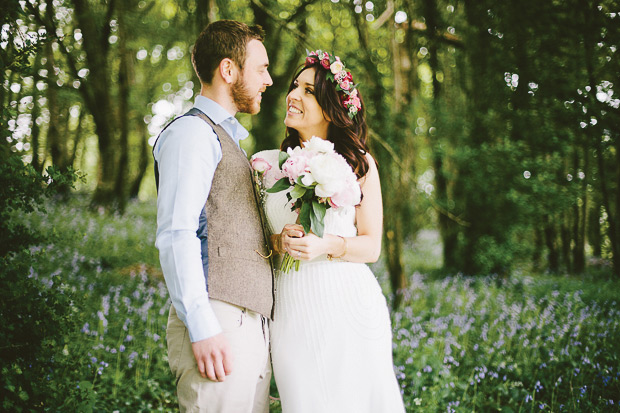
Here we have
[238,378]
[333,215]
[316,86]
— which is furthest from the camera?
[316,86]

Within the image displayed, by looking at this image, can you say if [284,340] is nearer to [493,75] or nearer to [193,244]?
[193,244]

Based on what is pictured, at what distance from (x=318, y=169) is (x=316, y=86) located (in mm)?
940

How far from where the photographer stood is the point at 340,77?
291 cm

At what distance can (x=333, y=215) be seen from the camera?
2.75m

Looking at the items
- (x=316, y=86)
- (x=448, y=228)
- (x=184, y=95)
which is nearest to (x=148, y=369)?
(x=316, y=86)

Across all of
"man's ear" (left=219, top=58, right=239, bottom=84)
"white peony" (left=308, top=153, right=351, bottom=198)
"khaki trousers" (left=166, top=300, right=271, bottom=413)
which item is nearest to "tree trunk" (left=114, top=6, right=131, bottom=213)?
"man's ear" (left=219, top=58, right=239, bottom=84)

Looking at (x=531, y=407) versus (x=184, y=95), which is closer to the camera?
(x=531, y=407)

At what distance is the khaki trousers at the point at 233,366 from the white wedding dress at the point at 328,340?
13.9 inches

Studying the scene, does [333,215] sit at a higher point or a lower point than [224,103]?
lower

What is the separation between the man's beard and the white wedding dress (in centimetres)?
57

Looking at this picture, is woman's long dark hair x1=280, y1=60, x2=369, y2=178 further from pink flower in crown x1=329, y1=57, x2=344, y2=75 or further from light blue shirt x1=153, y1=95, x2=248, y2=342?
light blue shirt x1=153, y1=95, x2=248, y2=342

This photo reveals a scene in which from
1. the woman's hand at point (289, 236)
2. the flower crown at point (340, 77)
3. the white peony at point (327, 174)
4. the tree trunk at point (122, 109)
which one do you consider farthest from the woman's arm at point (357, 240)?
the tree trunk at point (122, 109)

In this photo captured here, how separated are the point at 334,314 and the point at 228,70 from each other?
1453mm

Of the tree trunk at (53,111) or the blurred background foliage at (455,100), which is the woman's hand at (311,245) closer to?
the blurred background foliage at (455,100)
